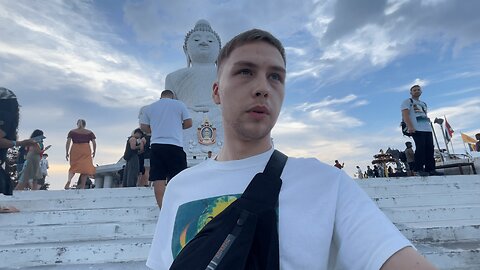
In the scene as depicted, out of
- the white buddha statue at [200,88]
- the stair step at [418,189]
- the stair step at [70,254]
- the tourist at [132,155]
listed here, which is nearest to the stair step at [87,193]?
the tourist at [132,155]

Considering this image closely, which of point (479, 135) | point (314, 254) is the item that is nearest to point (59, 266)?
point (314, 254)

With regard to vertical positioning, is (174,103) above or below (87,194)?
above

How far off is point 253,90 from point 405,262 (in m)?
0.60

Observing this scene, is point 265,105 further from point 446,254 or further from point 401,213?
point 401,213

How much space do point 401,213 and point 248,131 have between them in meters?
3.62

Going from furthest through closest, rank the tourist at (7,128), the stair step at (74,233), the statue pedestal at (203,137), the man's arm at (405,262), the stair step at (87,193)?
the statue pedestal at (203,137) → the stair step at (87,193) → the tourist at (7,128) → the stair step at (74,233) → the man's arm at (405,262)

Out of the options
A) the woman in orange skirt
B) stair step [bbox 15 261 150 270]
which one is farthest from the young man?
the woman in orange skirt

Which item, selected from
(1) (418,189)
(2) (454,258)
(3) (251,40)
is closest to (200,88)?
(1) (418,189)

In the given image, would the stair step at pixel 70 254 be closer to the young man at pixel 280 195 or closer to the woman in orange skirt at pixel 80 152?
the young man at pixel 280 195

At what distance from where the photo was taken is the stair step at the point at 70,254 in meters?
2.76

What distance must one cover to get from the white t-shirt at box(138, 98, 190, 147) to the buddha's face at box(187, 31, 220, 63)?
11.9 metres

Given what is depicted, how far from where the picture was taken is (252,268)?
73cm

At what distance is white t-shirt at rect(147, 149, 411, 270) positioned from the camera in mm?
715

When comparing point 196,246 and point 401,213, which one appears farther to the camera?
point 401,213
